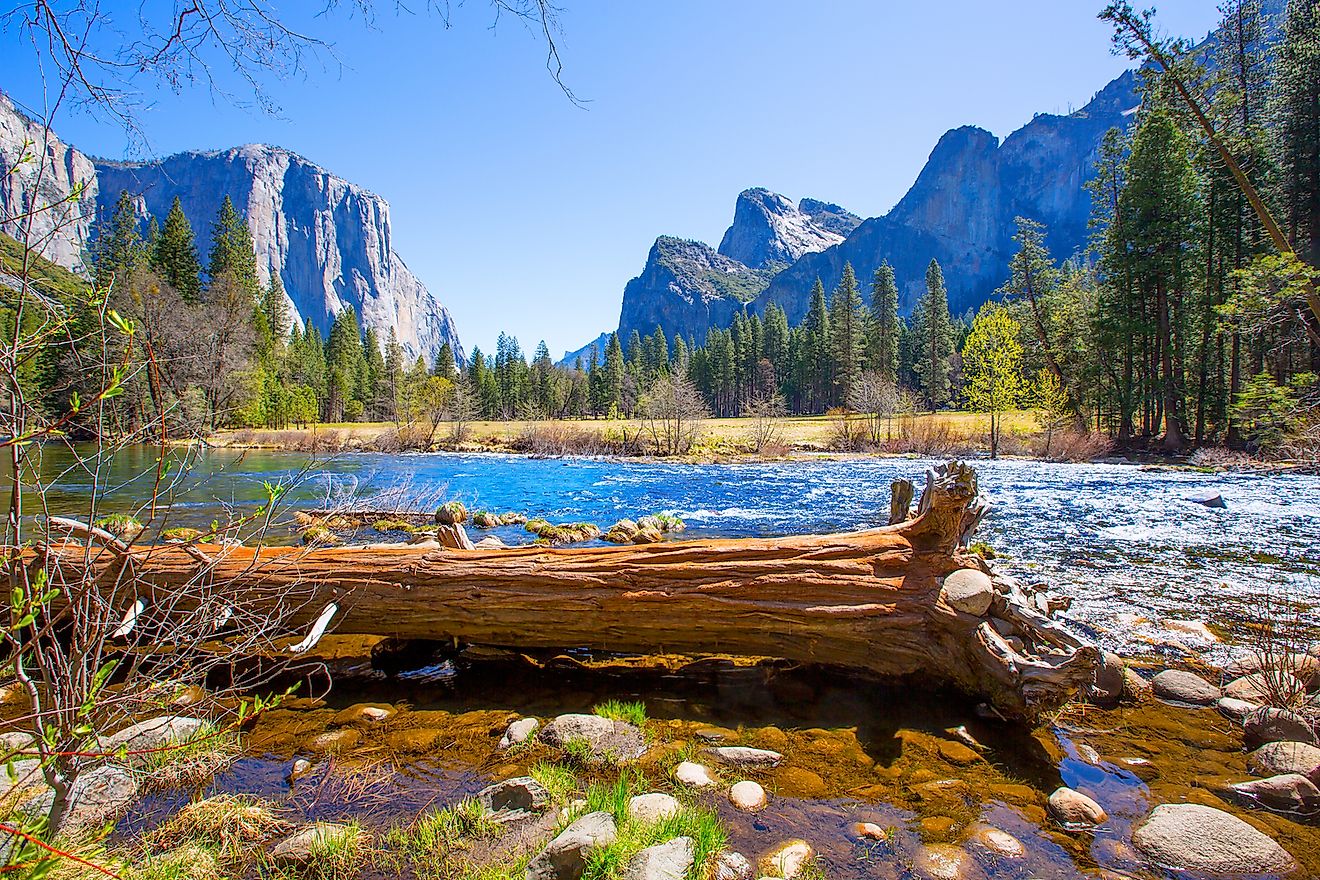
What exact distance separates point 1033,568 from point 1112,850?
6.65 m

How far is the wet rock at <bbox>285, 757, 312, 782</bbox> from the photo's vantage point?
3545mm

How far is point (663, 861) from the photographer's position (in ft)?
8.92

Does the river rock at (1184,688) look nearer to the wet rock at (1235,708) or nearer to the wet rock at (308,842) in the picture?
the wet rock at (1235,708)

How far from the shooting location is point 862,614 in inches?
175

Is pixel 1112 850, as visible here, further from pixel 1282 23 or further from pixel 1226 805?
pixel 1282 23

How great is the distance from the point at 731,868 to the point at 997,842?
4.82ft

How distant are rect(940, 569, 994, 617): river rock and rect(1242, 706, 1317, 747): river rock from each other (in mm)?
1906

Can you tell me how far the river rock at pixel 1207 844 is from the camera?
2879 mm

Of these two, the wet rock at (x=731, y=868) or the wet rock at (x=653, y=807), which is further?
the wet rock at (x=653, y=807)

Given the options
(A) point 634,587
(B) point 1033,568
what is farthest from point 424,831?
(B) point 1033,568

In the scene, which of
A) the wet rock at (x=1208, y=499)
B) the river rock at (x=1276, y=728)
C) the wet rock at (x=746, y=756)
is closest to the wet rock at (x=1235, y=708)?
the river rock at (x=1276, y=728)

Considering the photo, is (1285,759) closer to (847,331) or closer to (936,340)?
(847,331)

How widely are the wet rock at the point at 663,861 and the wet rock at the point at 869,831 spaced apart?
3.09 feet

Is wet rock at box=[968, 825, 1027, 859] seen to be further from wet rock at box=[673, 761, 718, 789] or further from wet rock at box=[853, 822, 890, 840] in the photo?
wet rock at box=[673, 761, 718, 789]
